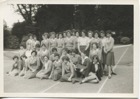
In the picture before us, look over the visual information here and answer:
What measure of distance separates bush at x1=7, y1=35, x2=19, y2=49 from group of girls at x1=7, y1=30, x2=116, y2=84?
0.04m

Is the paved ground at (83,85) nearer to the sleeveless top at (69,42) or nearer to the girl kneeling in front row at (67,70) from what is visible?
the girl kneeling in front row at (67,70)

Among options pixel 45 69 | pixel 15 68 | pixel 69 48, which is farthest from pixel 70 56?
pixel 15 68

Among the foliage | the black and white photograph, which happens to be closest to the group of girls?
the black and white photograph

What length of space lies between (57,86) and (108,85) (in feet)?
1.11

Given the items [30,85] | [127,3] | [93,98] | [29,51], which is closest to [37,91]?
[30,85]

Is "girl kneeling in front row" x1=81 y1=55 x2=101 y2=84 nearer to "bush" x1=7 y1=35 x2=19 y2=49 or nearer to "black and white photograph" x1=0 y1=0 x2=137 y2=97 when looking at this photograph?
"black and white photograph" x1=0 y1=0 x2=137 y2=97

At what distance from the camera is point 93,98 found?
163 centimetres

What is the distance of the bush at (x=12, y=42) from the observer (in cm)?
161

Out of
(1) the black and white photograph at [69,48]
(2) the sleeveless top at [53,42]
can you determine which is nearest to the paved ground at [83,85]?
(1) the black and white photograph at [69,48]

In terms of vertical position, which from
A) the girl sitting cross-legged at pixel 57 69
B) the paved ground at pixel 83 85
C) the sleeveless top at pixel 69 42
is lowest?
the paved ground at pixel 83 85

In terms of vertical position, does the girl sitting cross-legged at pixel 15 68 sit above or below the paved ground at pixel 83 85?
above

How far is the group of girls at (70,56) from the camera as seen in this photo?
1.62 m

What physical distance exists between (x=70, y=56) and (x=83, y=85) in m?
0.21
